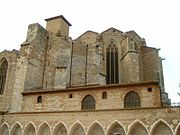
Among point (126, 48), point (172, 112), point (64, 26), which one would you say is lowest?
point (172, 112)

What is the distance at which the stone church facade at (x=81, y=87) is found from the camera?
52.9 ft

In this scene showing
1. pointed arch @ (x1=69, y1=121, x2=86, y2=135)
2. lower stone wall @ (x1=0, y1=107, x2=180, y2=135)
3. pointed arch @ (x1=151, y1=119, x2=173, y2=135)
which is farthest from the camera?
pointed arch @ (x1=69, y1=121, x2=86, y2=135)

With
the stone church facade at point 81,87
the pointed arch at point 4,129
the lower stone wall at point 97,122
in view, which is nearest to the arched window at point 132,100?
the stone church facade at point 81,87

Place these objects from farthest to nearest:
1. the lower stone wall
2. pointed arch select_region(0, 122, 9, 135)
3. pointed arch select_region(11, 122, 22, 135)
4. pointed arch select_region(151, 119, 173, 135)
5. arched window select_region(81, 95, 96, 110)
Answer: pointed arch select_region(0, 122, 9, 135) < pointed arch select_region(11, 122, 22, 135) < arched window select_region(81, 95, 96, 110) < the lower stone wall < pointed arch select_region(151, 119, 173, 135)

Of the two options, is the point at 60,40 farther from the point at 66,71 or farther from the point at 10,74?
the point at 10,74

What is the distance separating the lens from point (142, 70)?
2570cm

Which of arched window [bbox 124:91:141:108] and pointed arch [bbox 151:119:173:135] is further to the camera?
arched window [bbox 124:91:141:108]

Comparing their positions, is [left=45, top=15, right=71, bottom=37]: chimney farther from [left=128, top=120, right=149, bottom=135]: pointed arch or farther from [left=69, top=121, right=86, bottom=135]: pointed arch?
[left=128, top=120, right=149, bottom=135]: pointed arch

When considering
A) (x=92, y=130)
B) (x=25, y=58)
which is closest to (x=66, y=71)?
(x=25, y=58)

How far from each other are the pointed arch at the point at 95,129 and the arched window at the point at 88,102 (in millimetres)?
1323

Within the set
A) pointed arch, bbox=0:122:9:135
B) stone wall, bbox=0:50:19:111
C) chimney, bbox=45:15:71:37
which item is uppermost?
chimney, bbox=45:15:71:37

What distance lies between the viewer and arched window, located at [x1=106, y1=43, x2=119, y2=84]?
2498cm

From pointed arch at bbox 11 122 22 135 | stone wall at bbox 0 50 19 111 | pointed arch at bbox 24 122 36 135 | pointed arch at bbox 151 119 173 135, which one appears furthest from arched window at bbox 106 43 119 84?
pointed arch at bbox 11 122 22 135

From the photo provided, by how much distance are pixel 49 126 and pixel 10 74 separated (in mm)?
8288
